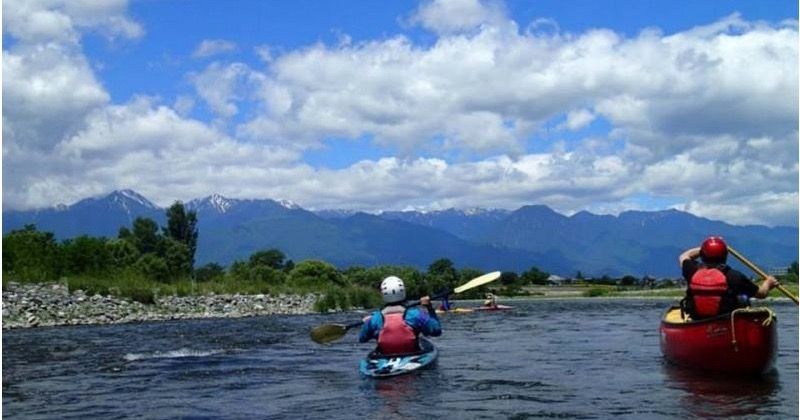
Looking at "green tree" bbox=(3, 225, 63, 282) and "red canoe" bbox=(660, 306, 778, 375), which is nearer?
"red canoe" bbox=(660, 306, 778, 375)

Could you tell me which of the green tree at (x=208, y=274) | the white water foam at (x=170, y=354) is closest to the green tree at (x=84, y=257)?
the green tree at (x=208, y=274)

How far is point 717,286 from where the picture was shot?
13453 mm

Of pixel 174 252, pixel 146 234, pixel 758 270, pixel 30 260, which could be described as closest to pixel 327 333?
pixel 758 270

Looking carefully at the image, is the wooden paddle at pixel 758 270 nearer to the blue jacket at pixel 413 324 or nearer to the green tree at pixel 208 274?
the blue jacket at pixel 413 324

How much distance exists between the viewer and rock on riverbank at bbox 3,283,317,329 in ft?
116

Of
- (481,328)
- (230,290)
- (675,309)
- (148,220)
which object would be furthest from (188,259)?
(675,309)

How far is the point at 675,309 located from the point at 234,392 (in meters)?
9.20

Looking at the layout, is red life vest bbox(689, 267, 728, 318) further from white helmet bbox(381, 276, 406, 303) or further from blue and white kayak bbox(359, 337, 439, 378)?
white helmet bbox(381, 276, 406, 303)

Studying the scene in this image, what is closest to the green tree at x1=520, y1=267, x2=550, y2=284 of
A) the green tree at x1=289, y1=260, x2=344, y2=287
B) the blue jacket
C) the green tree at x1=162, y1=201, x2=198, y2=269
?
the green tree at x1=289, y1=260, x2=344, y2=287

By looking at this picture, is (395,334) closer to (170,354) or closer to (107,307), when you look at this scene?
(170,354)

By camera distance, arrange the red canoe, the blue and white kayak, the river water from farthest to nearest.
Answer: the blue and white kayak, the red canoe, the river water

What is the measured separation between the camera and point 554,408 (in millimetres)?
11672

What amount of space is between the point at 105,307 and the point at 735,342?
33090 millimetres

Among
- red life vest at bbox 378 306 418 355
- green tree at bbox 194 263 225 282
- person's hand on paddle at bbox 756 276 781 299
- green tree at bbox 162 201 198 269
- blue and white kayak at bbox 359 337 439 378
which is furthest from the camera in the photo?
green tree at bbox 162 201 198 269
